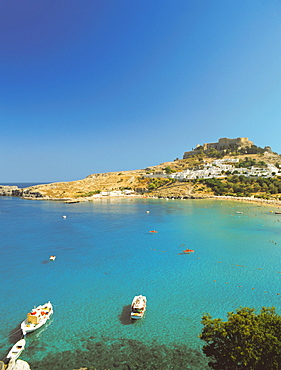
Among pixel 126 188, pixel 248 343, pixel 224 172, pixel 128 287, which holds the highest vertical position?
pixel 224 172

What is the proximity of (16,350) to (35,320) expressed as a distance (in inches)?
98.7

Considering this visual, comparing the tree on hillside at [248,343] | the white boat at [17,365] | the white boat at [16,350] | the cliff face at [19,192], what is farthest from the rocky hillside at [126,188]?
the tree on hillside at [248,343]

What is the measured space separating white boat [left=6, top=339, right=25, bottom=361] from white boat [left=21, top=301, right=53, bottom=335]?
48.8 inches

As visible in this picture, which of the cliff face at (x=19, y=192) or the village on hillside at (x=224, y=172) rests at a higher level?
the village on hillside at (x=224, y=172)

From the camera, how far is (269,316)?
35.2 feet

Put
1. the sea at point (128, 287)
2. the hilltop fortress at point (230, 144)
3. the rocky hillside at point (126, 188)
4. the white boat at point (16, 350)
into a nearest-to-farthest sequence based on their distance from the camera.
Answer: the white boat at point (16, 350)
the sea at point (128, 287)
the rocky hillside at point (126, 188)
the hilltop fortress at point (230, 144)

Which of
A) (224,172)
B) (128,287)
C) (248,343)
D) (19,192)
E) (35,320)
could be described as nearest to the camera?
(248,343)

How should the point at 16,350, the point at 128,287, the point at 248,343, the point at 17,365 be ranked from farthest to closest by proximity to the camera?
the point at 128,287
the point at 16,350
the point at 17,365
the point at 248,343

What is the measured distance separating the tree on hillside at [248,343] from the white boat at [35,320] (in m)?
11.5

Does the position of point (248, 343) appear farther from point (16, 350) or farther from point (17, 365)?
point (16, 350)

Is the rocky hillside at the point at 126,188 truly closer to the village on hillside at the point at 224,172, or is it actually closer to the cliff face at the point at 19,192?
the cliff face at the point at 19,192

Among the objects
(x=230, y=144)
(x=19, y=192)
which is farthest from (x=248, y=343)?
(x=230, y=144)

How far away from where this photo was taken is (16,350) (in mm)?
13336

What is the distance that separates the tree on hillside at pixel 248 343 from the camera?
9.27 meters
